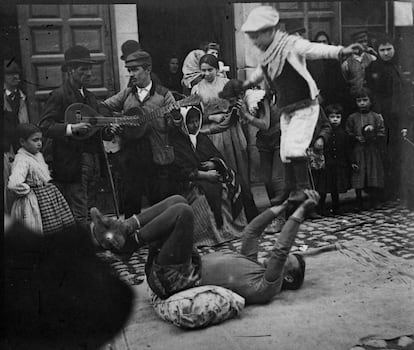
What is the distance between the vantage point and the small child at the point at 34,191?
4258 millimetres

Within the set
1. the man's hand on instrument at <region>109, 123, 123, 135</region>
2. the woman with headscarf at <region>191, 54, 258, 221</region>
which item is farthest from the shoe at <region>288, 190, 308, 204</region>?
the man's hand on instrument at <region>109, 123, 123, 135</region>

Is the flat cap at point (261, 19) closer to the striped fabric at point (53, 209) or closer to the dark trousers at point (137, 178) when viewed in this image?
the dark trousers at point (137, 178)

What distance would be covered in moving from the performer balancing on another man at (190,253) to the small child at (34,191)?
245 mm

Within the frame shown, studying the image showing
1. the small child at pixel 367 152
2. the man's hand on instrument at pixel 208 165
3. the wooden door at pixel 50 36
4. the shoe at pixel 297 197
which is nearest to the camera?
the wooden door at pixel 50 36

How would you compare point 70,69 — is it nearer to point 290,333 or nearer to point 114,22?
point 114,22

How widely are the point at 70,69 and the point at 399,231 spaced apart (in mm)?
2695

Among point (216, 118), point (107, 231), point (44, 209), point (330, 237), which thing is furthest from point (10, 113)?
point (330, 237)

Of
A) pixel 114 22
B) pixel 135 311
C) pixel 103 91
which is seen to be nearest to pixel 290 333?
pixel 135 311

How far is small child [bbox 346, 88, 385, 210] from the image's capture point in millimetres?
4766

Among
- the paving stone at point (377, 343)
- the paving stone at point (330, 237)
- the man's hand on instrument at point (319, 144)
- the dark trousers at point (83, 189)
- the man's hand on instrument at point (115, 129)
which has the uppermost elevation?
the man's hand on instrument at point (115, 129)

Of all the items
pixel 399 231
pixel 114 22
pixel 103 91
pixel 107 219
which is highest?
pixel 114 22

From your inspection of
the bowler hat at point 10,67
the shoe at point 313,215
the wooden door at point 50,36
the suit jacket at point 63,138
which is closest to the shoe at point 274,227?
the shoe at point 313,215

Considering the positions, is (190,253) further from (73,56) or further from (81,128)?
(73,56)

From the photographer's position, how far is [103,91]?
4.33m
